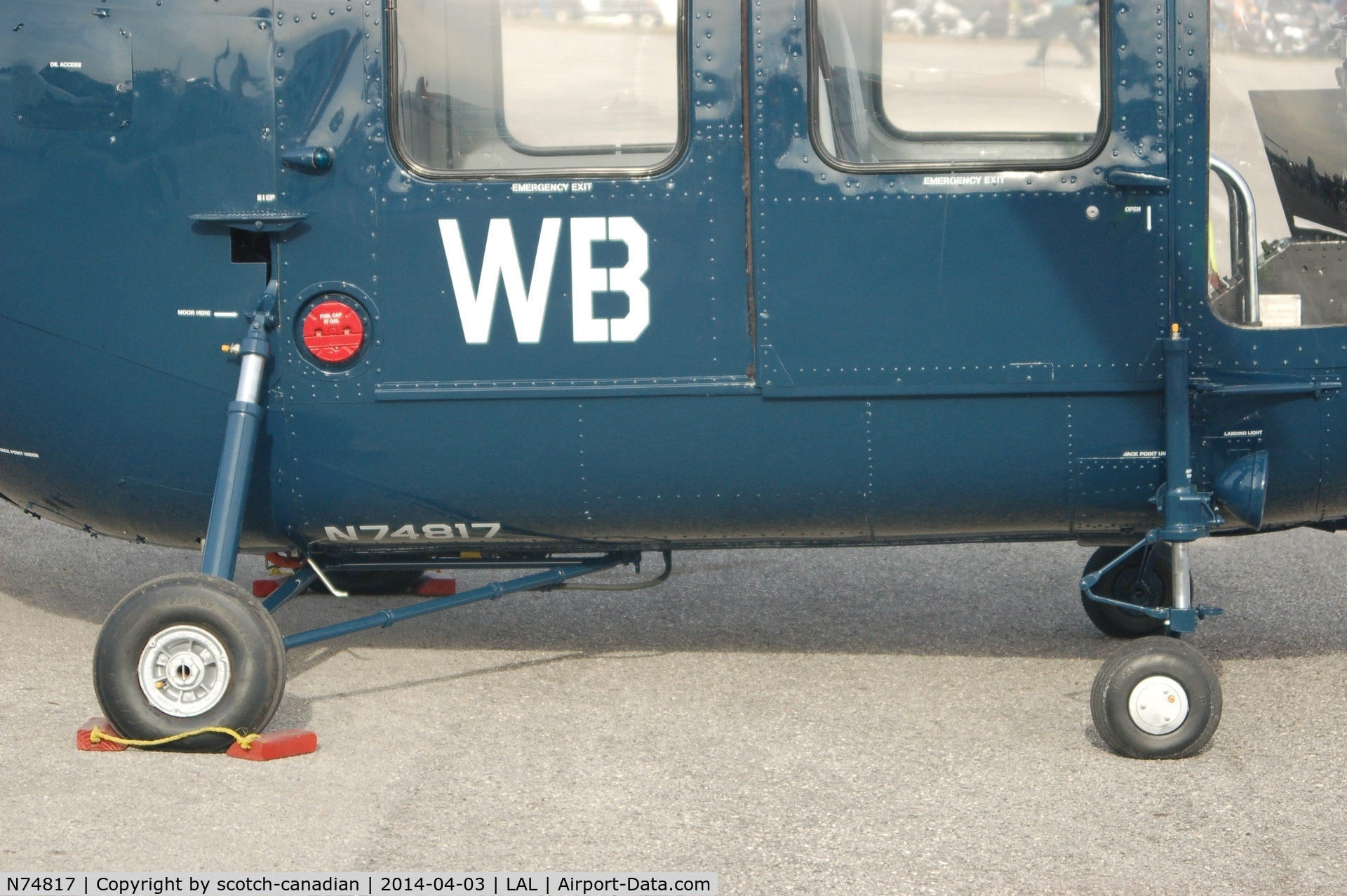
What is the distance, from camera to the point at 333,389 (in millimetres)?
4621

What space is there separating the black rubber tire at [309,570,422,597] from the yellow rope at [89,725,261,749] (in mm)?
2107

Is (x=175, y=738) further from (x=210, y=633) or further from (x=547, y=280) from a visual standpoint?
(x=547, y=280)

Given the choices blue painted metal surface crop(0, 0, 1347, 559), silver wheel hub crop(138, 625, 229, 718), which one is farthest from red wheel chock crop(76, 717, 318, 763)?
blue painted metal surface crop(0, 0, 1347, 559)

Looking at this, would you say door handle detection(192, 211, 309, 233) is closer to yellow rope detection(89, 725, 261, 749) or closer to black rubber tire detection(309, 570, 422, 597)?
yellow rope detection(89, 725, 261, 749)

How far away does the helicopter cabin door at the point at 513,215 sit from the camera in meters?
4.48

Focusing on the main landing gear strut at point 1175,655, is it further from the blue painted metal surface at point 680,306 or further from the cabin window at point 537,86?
the cabin window at point 537,86

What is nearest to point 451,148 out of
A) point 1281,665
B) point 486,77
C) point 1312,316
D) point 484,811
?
point 486,77

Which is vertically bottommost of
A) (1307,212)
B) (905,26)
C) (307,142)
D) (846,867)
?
(846,867)

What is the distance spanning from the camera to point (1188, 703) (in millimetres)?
4324

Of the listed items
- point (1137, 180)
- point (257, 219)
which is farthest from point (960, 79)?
point (257, 219)

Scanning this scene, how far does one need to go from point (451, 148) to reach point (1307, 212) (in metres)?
2.80

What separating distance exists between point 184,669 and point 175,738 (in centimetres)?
21

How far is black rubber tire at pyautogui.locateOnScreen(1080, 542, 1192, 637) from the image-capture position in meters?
5.64

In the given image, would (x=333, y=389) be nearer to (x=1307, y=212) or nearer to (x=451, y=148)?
(x=451, y=148)
